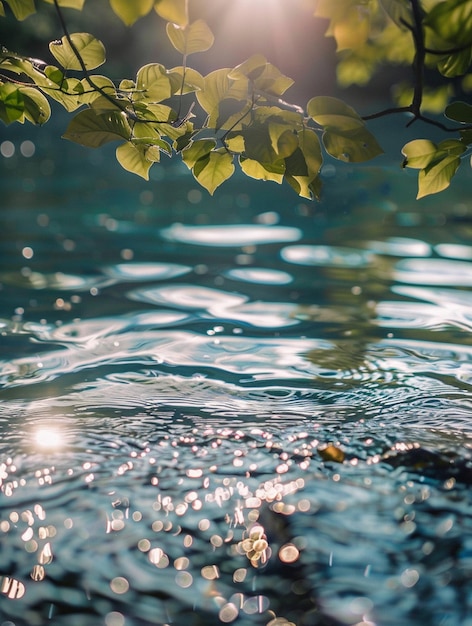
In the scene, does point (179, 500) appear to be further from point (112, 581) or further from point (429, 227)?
point (429, 227)

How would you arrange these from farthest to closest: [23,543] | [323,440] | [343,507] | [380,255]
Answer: [380,255] → [323,440] → [343,507] → [23,543]

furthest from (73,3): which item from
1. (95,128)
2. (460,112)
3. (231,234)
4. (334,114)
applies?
(231,234)

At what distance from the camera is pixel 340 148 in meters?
1.76

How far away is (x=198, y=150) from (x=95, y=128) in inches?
9.8

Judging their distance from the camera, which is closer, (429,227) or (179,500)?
(179,500)

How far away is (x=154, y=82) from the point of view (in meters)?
1.97

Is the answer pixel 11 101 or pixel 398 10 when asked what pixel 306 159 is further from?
pixel 11 101

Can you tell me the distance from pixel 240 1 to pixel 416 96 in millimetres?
431

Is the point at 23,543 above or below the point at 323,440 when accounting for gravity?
below

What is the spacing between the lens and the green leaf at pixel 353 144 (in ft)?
5.67

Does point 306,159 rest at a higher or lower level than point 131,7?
lower

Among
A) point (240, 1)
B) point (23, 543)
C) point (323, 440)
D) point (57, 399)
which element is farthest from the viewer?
point (57, 399)

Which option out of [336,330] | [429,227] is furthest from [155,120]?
[429,227]

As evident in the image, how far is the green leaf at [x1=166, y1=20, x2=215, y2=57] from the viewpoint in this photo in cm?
174
